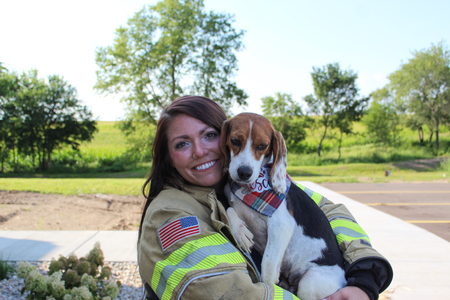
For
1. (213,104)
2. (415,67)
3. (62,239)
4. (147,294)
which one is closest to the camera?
(147,294)

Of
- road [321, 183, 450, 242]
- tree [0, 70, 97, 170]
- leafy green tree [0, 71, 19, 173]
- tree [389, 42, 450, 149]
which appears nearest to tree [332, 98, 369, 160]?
tree [389, 42, 450, 149]

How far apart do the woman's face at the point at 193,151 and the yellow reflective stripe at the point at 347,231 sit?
0.90 m

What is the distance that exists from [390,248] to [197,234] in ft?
16.4

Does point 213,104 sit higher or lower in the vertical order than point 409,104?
lower

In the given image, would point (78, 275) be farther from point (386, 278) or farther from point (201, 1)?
point (201, 1)

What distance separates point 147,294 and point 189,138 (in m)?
0.92

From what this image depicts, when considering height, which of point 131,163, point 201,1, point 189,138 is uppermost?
A: point 201,1

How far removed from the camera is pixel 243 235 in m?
1.87

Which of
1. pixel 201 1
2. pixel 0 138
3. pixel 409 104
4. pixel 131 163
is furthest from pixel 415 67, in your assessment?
pixel 0 138

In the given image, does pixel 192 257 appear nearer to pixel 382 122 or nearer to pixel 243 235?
pixel 243 235

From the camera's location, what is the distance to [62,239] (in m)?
5.81

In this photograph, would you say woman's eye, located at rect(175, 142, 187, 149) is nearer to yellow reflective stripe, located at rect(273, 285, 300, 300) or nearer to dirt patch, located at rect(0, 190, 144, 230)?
yellow reflective stripe, located at rect(273, 285, 300, 300)

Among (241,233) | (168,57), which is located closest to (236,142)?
(241,233)

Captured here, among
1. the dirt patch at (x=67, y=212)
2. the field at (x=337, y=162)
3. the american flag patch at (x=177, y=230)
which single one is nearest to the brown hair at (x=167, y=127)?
the american flag patch at (x=177, y=230)
